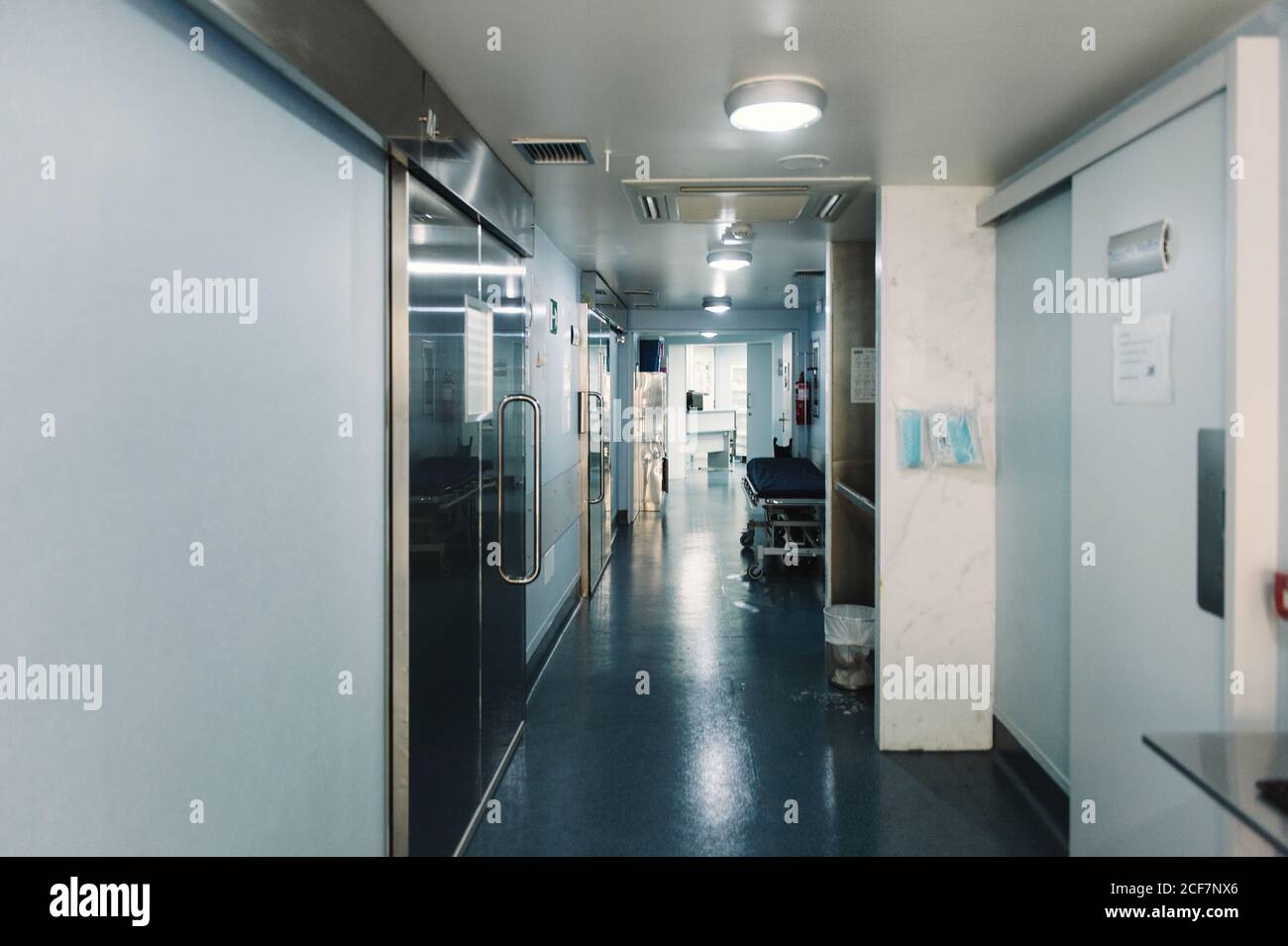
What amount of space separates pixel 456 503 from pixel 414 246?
0.91m

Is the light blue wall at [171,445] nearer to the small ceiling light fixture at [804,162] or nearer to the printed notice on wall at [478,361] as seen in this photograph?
the printed notice on wall at [478,361]

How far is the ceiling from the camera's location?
2.10 metres

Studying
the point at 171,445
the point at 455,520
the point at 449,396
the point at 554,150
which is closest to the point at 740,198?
the point at 554,150

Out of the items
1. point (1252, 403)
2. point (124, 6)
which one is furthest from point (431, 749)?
point (1252, 403)

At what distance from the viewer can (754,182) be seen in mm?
3479

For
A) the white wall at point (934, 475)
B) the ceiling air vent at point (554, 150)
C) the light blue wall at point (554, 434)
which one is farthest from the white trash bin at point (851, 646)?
the ceiling air vent at point (554, 150)

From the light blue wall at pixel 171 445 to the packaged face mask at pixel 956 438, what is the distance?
8.76ft

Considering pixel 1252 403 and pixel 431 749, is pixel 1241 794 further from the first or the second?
pixel 431 749

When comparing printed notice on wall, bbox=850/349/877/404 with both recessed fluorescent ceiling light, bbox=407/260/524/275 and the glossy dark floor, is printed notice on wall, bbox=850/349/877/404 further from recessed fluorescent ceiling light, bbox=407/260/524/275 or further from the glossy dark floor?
recessed fluorescent ceiling light, bbox=407/260/524/275

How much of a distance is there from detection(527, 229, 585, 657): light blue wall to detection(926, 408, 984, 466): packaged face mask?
2.16 meters

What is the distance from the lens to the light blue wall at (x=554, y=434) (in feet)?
15.9

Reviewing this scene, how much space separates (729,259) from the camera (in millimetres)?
5859

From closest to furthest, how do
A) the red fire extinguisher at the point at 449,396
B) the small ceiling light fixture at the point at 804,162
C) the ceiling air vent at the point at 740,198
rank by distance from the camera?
the red fire extinguisher at the point at 449,396, the small ceiling light fixture at the point at 804,162, the ceiling air vent at the point at 740,198

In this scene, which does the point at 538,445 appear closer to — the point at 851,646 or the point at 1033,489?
the point at 1033,489
